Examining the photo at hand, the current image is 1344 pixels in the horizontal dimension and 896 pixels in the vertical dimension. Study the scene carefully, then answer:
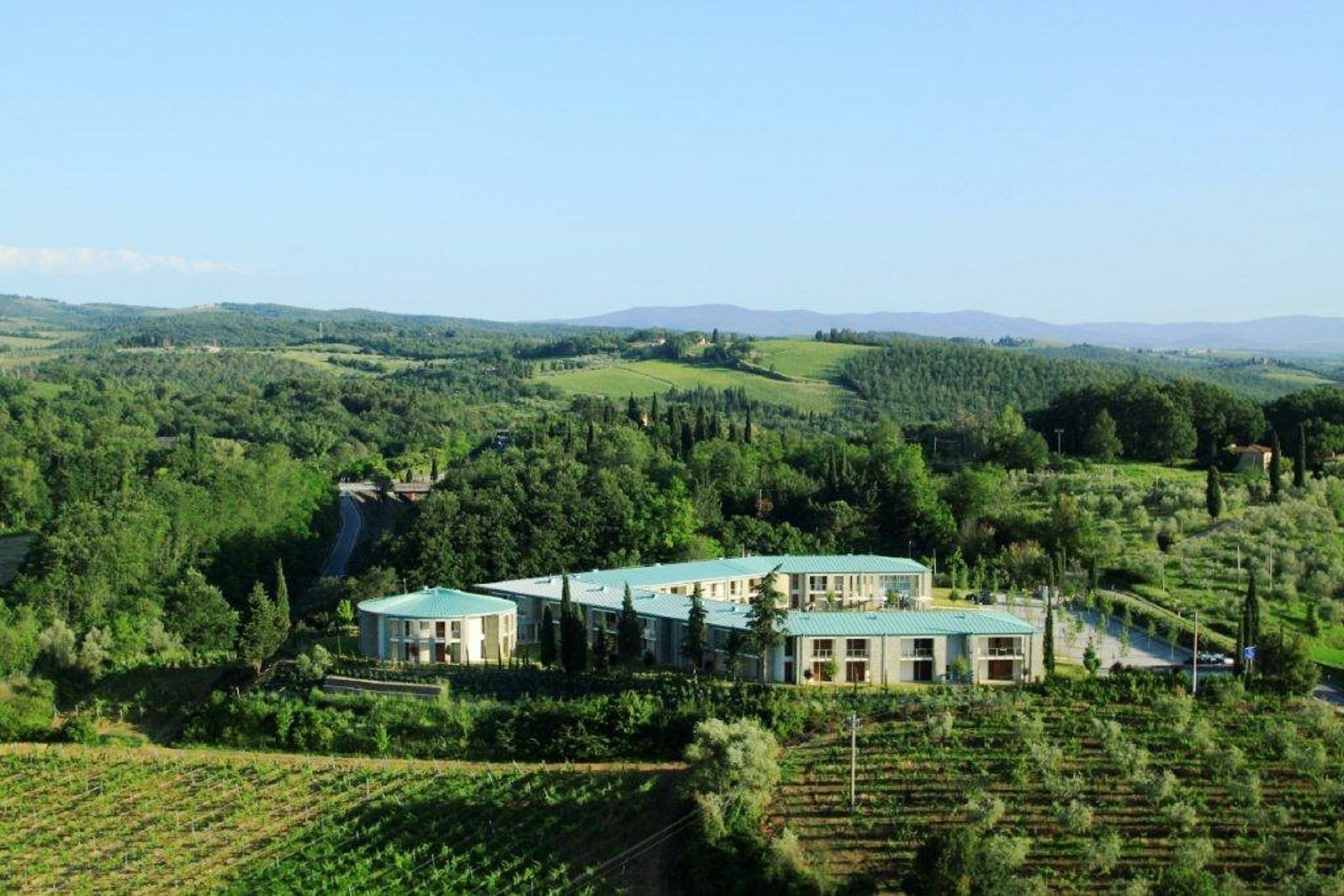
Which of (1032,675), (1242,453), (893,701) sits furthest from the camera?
(1242,453)

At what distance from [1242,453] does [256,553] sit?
175 feet

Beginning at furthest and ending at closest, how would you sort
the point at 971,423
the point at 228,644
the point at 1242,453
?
the point at 971,423 < the point at 1242,453 < the point at 228,644

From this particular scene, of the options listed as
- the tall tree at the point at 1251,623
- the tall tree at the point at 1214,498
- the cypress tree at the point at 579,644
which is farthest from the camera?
the tall tree at the point at 1214,498

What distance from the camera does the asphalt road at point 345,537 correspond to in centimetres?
7538

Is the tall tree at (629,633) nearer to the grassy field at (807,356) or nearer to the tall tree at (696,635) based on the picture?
the tall tree at (696,635)

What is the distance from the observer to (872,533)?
65.7m

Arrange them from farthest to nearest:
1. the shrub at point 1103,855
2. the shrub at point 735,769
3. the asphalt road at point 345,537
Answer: the asphalt road at point 345,537 < the shrub at point 735,769 < the shrub at point 1103,855

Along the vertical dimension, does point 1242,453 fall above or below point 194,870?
above

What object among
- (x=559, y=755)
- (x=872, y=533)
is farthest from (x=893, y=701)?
(x=872, y=533)

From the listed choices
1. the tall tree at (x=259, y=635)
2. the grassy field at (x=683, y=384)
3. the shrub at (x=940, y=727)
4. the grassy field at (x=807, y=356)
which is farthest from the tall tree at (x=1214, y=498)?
the grassy field at (x=807, y=356)

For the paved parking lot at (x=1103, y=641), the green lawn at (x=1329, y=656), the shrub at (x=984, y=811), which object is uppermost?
the green lawn at (x=1329, y=656)

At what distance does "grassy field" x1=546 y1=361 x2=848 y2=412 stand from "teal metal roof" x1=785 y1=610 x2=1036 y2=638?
73007mm

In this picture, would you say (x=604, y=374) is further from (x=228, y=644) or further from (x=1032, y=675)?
(x=1032, y=675)

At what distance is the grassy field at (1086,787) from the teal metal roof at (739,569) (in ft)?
50.1
